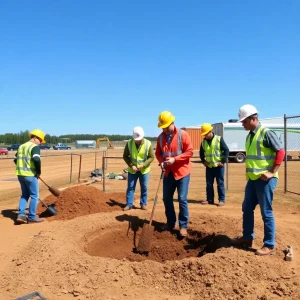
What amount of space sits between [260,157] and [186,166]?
1.55 metres

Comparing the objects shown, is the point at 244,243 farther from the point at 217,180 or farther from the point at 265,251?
the point at 217,180

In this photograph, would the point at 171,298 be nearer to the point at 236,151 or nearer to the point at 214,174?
the point at 214,174

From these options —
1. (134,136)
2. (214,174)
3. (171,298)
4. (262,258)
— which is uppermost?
(134,136)

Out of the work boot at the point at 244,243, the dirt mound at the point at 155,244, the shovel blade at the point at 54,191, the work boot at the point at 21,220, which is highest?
the shovel blade at the point at 54,191

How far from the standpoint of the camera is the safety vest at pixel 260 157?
450 centimetres

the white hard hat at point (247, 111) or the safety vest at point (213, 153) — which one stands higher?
the white hard hat at point (247, 111)

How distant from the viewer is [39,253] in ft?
16.1

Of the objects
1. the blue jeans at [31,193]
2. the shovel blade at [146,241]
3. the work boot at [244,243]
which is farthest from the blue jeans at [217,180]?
the blue jeans at [31,193]

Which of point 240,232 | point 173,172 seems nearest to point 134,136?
point 173,172

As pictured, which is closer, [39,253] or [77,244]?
[39,253]

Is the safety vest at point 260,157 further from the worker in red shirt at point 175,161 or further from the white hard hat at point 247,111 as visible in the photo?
the worker in red shirt at point 175,161

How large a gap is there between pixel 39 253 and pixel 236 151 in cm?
2236

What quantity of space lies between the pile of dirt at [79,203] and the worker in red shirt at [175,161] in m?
2.54

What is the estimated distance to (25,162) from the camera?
7.11 metres
